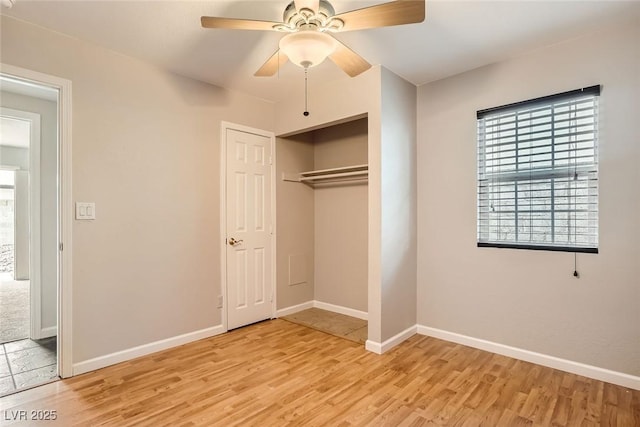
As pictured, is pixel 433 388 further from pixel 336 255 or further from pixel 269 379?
pixel 336 255

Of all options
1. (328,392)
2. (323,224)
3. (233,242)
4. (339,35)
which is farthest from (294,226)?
(339,35)

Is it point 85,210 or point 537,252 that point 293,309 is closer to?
point 85,210

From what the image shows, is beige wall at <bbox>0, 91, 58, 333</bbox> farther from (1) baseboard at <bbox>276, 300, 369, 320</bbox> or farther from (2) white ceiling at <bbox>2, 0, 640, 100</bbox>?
(1) baseboard at <bbox>276, 300, 369, 320</bbox>

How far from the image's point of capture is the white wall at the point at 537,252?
2338 mm

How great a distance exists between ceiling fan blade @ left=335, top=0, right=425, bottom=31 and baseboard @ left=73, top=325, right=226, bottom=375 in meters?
2.94

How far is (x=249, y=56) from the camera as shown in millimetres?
2768

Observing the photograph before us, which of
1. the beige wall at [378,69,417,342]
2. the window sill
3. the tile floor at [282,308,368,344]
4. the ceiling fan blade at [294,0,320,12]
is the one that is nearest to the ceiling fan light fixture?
the ceiling fan blade at [294,0,320,12]

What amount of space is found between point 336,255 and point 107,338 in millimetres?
2505

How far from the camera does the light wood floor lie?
6.56ft

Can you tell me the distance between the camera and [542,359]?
269 cm

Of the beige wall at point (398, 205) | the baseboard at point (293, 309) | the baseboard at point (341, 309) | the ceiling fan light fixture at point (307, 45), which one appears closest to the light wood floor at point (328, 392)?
the beige wall at point (398, 205)

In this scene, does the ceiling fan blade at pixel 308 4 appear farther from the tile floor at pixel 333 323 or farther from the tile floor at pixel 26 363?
the tile floor at pixel 26 363

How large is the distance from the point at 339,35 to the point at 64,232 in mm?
2533

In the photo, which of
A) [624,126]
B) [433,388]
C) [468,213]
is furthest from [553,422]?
[624,126]
